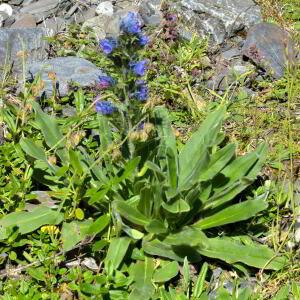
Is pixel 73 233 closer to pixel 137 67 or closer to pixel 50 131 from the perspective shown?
pixel 50 131

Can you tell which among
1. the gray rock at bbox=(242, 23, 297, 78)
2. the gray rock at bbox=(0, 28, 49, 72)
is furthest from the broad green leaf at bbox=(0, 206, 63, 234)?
the gray rock at bbox=(242, 23, 297, 78)

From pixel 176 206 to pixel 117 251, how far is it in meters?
0.39

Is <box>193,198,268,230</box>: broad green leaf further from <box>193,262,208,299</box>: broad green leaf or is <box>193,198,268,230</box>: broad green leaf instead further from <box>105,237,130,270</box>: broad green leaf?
<box>105,237,130,270</box>: broad green leaf

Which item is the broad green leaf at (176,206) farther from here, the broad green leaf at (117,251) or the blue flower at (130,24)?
the blue flower at (130,24)

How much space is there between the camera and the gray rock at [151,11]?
6.23 meters

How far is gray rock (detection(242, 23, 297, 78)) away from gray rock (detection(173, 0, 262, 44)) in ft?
0.83

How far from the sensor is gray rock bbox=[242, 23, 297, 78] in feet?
18.0

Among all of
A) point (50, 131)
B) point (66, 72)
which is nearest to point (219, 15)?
point (66, 72)

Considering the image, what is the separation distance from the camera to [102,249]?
3.63 m

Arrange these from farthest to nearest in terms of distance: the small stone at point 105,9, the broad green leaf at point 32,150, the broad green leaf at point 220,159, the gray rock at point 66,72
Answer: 1. the small stone at point 105,9
2. the gray rock at point 66,72
3. the broad green leaf at point 32,150
4. the broad green leaf at point 220,159

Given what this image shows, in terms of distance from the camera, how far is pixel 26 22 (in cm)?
640

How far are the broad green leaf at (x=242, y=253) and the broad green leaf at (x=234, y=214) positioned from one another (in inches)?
3.8

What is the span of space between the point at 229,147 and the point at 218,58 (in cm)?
225

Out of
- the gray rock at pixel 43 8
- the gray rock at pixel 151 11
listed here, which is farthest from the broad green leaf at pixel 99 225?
the gray rock at pixel 43 8
